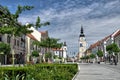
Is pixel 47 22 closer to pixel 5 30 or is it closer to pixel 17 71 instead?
pixel 5 30

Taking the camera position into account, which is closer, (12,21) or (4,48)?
(12,21)

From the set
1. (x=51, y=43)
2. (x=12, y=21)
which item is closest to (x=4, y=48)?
(x=51, y=43)

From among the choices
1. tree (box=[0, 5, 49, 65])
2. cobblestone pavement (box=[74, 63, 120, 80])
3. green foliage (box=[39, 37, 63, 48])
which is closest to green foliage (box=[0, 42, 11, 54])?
green foliage (box=[39, 37, 63, 48])

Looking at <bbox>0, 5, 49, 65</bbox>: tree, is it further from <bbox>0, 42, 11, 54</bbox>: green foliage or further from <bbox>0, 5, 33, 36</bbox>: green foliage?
<bbox>0, 42, 11, 54</bbox>: green foliage

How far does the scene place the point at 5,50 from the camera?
59219mm

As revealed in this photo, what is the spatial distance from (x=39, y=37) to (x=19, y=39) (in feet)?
124

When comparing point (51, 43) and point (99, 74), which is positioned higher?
point (51, 43)

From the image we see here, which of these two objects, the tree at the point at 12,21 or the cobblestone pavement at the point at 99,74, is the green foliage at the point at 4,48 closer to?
the cobblestone pavement at the point at 99,74

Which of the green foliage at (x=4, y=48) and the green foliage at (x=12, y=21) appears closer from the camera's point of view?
the green foliage at (x=12, y=21)

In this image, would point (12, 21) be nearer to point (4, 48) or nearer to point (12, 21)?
point (12, 21)

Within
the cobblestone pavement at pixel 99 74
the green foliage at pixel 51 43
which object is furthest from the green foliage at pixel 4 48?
the cobblestone pavement at pixel 99 74

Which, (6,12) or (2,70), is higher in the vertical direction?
(6,12)

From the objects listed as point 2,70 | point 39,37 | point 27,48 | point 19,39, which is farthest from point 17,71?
point 39,37

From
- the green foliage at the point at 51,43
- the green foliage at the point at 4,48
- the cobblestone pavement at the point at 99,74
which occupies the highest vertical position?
the green foliage at the point at 51,43
